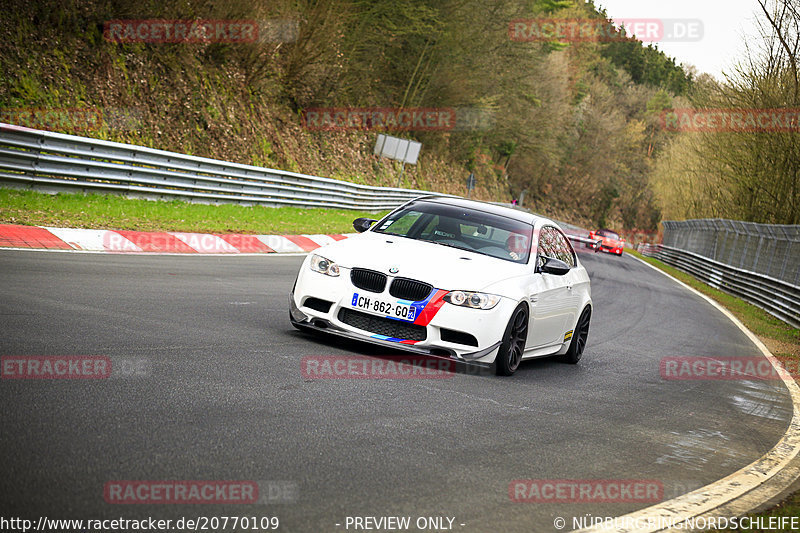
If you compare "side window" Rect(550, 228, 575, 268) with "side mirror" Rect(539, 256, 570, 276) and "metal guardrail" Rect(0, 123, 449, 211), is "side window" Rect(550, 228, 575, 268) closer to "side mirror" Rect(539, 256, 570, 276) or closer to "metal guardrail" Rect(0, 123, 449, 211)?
"side mirror" Rect(539, 256, 570, 276)

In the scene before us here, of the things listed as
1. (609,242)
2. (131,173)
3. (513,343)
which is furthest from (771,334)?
(609,242)

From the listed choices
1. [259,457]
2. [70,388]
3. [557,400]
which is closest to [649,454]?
[557,400]

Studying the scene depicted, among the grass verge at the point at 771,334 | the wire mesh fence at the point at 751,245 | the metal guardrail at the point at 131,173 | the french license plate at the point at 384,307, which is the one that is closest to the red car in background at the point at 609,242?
the wire mesh fence at the point at 751,245

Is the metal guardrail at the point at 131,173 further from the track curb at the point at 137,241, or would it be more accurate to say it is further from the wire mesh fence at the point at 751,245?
the wire mesh fence at the point at 751,245

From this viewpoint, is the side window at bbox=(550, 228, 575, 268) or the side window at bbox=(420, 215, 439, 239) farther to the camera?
the side window at bbox=(550, 228, 575, 268)

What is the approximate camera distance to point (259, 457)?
15.1 feet

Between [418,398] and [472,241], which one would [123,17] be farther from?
[418,398]

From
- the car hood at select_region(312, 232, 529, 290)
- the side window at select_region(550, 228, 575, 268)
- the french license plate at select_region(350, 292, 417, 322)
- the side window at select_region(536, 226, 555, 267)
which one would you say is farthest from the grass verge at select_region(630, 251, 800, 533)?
the side window at select_region(550, 228, 575, 268)

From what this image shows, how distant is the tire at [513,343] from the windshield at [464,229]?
73 centimetres

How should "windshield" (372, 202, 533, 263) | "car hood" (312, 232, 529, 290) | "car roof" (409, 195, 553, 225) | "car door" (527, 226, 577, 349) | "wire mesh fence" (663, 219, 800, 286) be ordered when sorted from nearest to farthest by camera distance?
"car hood" (312, 232, 529, 290) < "car door" (527, 226, 577, 349) < "windshield" (372, 202, 533, 263) < "car roof" (409, 195, 553, 225) < "wire mesh fence" (663, 219, 800, 286)

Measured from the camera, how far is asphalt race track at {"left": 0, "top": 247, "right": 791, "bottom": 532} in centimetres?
420

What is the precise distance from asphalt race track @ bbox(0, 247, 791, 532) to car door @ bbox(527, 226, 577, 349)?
414 millimetres

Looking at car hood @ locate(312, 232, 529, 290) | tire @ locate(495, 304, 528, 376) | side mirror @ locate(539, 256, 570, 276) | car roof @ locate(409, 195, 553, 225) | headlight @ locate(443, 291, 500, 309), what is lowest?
tire @ locate(495, 304, 528, 376)

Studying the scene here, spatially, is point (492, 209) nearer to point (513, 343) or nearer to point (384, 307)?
point (513, 343)
